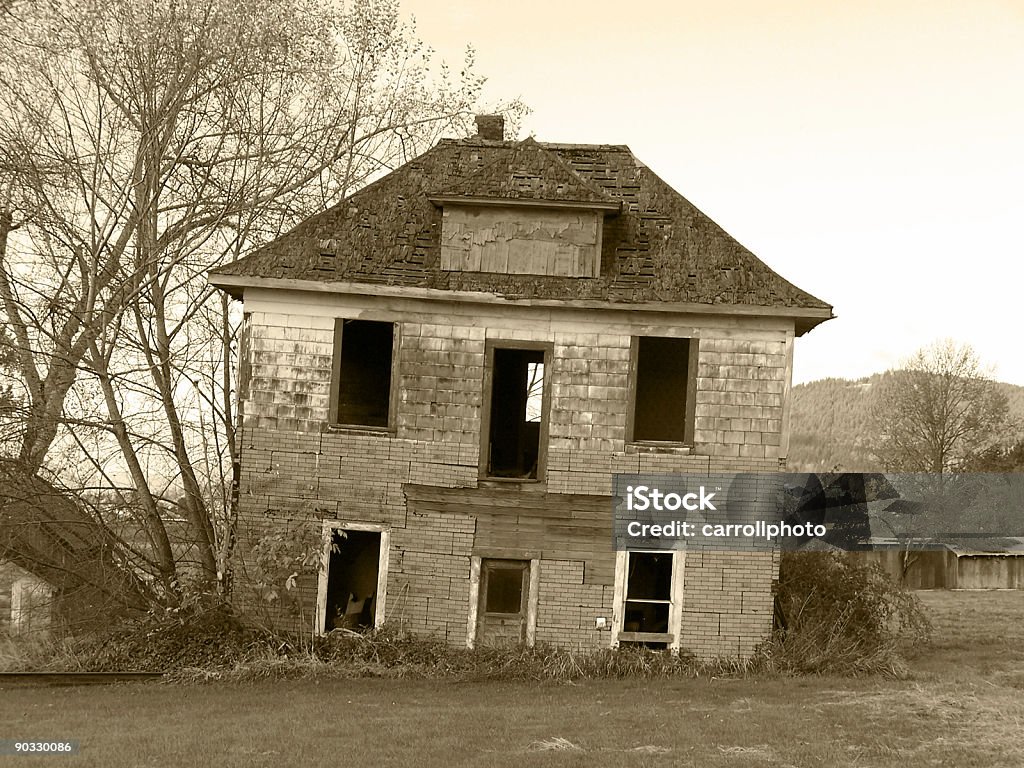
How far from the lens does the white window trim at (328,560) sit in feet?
59.8

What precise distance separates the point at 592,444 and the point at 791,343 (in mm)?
3469

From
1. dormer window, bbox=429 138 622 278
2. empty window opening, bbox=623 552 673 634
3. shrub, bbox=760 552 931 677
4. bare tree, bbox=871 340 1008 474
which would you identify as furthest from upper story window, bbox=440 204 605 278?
bare tree, bbox=871 340 1008 474

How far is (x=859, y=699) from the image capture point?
16.1 m

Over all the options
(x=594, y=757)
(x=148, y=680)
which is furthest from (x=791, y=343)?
(x=148, y=680)

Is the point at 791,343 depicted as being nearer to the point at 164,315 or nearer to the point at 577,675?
the point at 577,675

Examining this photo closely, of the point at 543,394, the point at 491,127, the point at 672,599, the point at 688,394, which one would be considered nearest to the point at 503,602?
the point at 672,599

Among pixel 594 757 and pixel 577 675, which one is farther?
pixel 577 675

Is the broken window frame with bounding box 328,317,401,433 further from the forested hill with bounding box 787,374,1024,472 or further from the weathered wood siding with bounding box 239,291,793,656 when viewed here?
the forested hill with bounding box 787,374,1024,472

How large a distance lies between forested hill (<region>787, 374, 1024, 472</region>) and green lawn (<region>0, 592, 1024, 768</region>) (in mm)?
52385

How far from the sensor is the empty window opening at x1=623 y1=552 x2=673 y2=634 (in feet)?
64.0

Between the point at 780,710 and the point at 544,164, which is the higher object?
the point at 544,164

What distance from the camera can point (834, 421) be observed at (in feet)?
291

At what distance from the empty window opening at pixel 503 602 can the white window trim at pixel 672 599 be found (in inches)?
54.6

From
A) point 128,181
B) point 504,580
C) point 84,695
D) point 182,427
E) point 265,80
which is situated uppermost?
point 265,80
